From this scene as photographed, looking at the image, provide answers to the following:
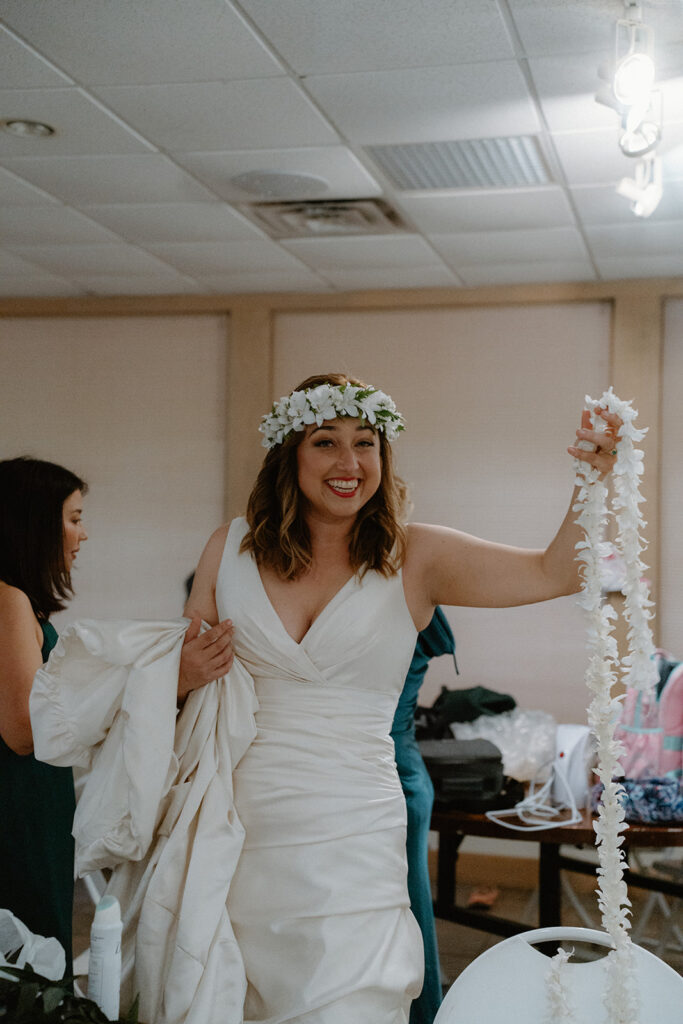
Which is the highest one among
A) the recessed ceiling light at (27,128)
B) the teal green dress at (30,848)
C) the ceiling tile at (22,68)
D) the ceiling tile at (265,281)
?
the ceiling tile at (22,68)

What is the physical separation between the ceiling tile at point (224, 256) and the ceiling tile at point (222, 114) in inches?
46.9

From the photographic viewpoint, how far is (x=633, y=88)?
258 centimetres

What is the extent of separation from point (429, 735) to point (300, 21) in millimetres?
2629

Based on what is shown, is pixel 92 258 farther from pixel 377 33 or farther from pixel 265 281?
pixel 377 33

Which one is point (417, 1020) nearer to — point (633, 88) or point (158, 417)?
point (633, 88)

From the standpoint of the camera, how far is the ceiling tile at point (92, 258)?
5.00 metres

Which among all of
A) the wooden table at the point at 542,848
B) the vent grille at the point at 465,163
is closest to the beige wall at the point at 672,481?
the wooden table at the point at 542,848

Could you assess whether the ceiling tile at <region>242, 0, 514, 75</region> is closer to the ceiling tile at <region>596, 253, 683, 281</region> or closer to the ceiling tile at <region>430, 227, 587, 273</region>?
the ceiling tile at <region>430, 227, 587, 273</region>

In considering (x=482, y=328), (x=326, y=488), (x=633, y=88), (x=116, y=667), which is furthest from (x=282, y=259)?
(x=116, y=667)

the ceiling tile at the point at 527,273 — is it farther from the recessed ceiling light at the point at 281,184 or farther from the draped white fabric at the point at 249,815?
the draped white fabric at the point at 249,815

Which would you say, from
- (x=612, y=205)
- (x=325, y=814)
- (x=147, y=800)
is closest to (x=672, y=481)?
(x=612, y=205)

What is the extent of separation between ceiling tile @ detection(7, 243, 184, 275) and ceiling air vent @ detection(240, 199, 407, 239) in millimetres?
819

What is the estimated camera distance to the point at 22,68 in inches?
119

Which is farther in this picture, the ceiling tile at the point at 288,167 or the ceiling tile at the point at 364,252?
the ceiling tile at the point at 364,252
